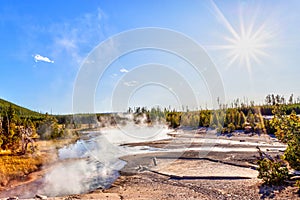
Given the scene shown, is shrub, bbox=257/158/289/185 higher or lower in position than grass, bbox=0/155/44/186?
higher

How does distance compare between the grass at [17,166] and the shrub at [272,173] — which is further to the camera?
the grass at [17,166]

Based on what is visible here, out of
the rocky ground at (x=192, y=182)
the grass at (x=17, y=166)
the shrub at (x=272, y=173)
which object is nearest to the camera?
the rocky ground at (x=192, y=182)

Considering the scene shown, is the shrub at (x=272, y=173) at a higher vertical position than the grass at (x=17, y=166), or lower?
higher

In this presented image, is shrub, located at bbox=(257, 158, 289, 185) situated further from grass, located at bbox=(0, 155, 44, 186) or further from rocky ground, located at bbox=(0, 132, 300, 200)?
grass, located at bbox=(0, 155, 44, 186)

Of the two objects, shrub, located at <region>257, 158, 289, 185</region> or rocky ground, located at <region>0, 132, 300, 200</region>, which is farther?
shrub, located at <region>257, 158, 289, 185</region>

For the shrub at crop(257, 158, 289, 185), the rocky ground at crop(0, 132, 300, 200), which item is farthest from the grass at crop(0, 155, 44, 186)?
the shrub at crop(257, 158, 289, 185)

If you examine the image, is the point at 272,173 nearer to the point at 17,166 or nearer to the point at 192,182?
the point at 192,182

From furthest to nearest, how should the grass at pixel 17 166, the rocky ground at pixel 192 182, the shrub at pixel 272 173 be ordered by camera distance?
the grass at pixel 17 166, the shrub at pixel 272 173, the rocky ground at pixel 192 182

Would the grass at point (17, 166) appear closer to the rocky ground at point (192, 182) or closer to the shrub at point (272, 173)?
the rocky ground at point (192, 182)

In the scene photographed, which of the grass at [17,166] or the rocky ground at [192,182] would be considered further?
the grass at [17,166]

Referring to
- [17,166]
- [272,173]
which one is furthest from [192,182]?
[17,166]

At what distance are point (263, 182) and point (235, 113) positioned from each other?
3551 centimetres

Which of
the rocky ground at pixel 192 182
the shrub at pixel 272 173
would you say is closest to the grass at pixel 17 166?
the rocky ground at pixel 192 182

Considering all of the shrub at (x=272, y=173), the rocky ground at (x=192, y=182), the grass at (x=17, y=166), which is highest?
the shrub at (x=272, y=173)
